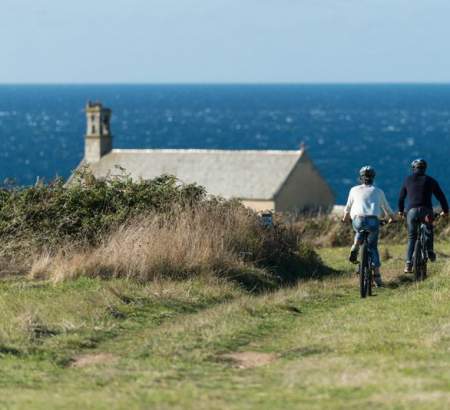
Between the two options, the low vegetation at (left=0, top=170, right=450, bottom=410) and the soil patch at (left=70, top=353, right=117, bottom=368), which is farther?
the soil patch at (left=70, top=353, right=117, bottom=368)

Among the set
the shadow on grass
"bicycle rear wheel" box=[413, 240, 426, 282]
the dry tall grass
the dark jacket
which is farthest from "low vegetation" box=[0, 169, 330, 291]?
the dark jacket

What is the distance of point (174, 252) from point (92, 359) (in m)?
5.93

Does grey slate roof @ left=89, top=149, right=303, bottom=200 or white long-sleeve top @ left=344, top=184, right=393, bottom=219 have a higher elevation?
white long-sleeve top @ left=344, top=184, right=393, bottom=219

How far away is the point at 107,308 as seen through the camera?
14141 millimetres

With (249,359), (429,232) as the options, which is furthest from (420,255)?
(249,359)

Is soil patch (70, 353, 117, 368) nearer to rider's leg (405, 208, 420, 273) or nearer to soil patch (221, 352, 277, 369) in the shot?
soil patch (221, 352, 277, 369)

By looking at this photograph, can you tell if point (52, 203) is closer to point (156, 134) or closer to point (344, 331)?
point (344, 331)

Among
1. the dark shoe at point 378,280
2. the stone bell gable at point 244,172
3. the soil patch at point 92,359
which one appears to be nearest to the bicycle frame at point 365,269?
the dark shoe at point 378,280

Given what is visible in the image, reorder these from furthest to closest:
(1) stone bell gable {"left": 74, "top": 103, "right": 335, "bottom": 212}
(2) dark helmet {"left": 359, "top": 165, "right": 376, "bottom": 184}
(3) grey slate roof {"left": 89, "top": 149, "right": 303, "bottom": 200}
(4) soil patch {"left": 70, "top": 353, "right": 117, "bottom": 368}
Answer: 1. (3) grey slate roof {"left": 89, "top": 149, "right": 303, "bottom": 200}
2. (1) stone bell gable {"left": 74, "top": 103, "right": 335, "bottom": 212}
3. (2) dark helmet {"left": 359, "top": 165, "right": 376, "bottom": 184}
4. (4) soil patch {"left": 70, "top": 353, "right": 117, "bottom": 368}

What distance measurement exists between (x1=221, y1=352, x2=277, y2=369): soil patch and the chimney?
50.5 metres

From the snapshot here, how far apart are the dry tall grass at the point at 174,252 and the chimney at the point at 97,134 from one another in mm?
43038

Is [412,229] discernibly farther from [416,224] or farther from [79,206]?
[79,206]

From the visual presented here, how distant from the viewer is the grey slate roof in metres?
56.6

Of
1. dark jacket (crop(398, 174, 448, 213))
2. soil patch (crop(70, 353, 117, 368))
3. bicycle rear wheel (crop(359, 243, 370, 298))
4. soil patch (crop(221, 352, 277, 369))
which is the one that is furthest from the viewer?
dark jacket (crop(398, 174, 448, 213))
